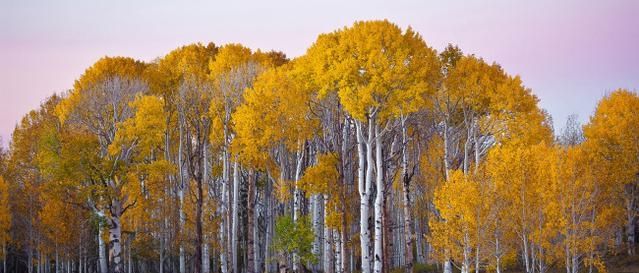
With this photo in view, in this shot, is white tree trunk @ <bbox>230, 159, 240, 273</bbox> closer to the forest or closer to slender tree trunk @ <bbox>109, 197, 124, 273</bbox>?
the forest

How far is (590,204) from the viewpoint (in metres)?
38.6

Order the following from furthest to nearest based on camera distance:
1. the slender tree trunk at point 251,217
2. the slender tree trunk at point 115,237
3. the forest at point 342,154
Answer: the slender tree trunk at point 115,237 < the slender tree trunk at point 251,217 < the forest at point 342,154

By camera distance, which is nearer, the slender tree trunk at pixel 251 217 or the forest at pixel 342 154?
the forest at pixel 342 154

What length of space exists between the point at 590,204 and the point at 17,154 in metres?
49.6

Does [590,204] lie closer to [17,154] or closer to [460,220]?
[460,220]

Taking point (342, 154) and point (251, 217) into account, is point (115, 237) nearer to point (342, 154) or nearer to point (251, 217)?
point (251, 217)

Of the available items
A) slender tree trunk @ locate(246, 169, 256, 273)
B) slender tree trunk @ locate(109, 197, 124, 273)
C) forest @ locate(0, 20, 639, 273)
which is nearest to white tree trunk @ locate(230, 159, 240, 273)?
forest @ locate(0, 20, 639, 273)

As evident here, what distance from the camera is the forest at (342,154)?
1320 inches

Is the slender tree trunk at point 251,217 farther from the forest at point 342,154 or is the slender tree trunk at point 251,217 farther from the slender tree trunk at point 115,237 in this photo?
the slender tree trunk at point 115,237

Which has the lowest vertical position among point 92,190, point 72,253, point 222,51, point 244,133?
point 72,253

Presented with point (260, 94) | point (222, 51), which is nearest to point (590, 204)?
point (260, 94)

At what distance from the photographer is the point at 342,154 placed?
36438 millimetres

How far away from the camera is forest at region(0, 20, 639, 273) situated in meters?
33.5

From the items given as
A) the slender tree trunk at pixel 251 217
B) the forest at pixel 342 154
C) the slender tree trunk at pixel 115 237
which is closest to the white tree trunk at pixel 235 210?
the forest at pixel 342 154
